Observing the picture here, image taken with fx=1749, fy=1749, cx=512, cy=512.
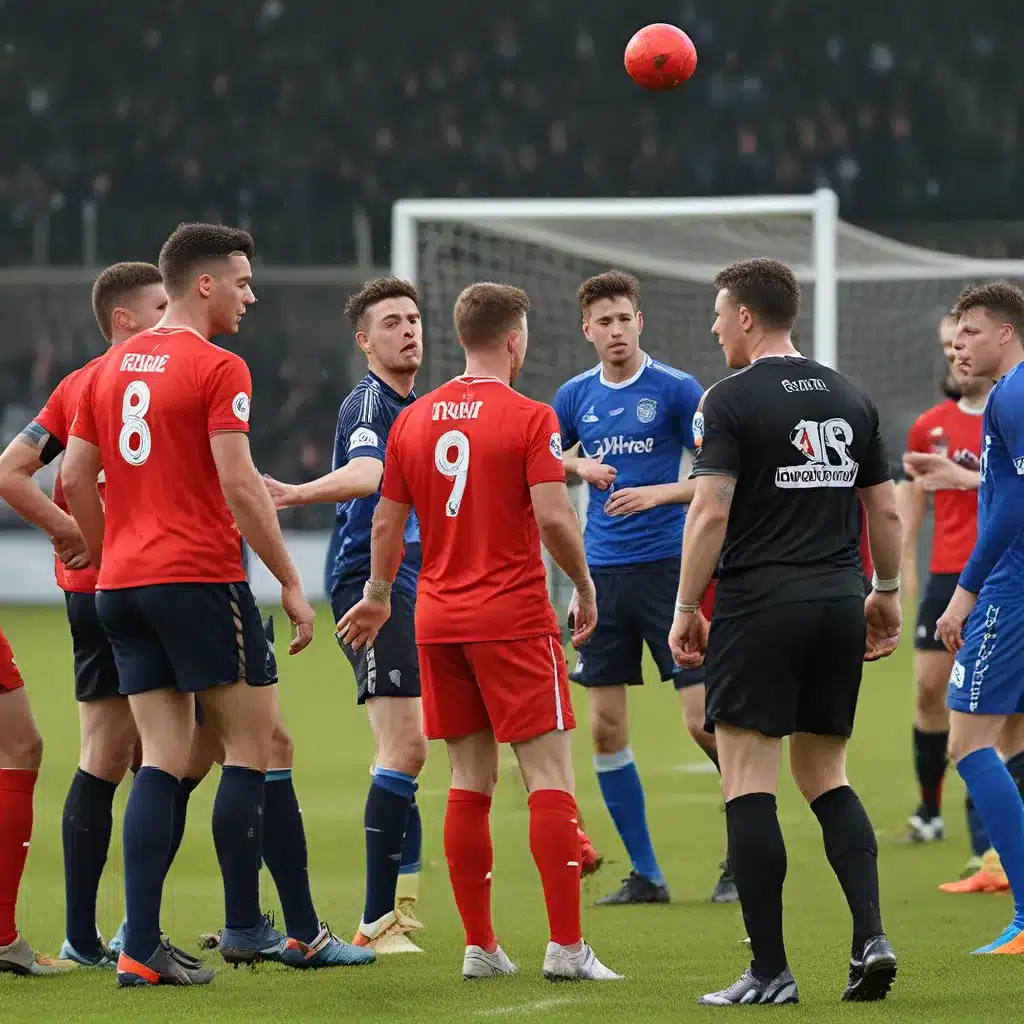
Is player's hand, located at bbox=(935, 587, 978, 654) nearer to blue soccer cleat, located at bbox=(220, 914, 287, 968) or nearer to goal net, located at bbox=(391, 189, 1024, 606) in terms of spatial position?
blue soccer cleat, located at bbox=(220, 914, 287, 968)

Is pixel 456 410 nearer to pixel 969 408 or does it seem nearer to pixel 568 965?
pixel 568 965

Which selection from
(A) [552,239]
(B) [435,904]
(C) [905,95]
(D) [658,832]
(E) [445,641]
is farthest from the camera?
(C) [905,95]

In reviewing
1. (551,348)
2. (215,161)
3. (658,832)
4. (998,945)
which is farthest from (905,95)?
(998,945)

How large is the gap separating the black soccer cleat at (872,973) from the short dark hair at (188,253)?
2280 mm

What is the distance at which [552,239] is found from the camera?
11773 millimetres

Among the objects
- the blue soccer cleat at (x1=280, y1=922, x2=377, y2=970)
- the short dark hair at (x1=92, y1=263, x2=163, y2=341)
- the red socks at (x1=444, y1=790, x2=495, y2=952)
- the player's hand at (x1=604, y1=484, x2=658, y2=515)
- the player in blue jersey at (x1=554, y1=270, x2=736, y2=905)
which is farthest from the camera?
the player in blue jersey at (x1=554, y1=270, x2=736, y2=905)

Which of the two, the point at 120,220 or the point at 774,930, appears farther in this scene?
the point at 120,220

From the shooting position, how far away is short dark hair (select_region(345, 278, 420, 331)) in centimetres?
519

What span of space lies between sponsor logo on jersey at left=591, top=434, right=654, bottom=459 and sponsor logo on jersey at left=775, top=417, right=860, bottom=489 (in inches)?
76.4

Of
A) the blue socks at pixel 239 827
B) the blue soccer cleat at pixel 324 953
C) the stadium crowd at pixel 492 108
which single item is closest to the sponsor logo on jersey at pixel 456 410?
the blue socks at pixel 239 827

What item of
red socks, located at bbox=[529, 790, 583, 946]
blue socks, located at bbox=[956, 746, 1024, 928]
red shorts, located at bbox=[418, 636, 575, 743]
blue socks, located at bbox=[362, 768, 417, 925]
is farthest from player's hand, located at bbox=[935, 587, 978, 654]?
blue socks, located at bbox=[362, 768, 417, 925]

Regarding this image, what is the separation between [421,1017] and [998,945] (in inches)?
67.1

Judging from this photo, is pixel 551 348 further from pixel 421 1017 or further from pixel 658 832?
pixel 421 1017

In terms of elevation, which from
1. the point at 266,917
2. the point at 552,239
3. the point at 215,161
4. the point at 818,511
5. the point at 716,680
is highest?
the point at 215,161
